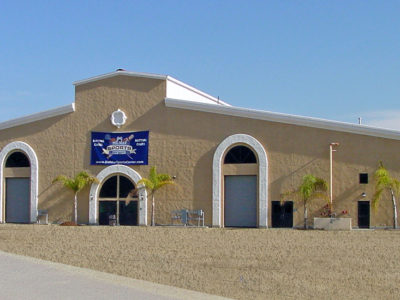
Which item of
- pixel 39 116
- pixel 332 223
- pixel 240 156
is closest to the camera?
pixel 332 223

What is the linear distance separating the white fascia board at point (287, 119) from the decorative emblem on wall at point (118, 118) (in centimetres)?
272

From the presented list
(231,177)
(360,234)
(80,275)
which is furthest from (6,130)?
(80,275)

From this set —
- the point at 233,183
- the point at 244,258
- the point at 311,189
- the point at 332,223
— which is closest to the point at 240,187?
the point at 233,183

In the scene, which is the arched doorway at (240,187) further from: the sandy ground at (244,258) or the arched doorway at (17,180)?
the arched doorway at (17,180)

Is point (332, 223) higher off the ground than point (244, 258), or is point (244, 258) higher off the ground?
point (332, 223)

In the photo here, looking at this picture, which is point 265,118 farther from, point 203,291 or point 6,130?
point 203,291

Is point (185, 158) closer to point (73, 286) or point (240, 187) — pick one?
point (240, 187)

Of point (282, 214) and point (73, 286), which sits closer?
point (73, 286)

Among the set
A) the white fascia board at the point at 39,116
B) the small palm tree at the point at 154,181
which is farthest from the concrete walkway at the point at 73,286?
the white fascia board at the point at 39,116

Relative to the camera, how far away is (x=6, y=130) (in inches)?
1476

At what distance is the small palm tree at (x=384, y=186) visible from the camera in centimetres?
2798

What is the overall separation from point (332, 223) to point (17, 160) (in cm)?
1874

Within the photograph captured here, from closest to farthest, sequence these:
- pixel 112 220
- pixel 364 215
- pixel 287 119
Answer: pixel 364 215
pixel 287 119
pixel 112 220

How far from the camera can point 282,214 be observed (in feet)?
101
